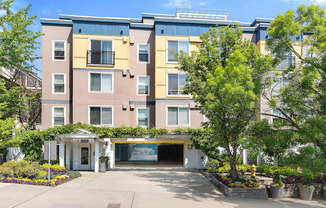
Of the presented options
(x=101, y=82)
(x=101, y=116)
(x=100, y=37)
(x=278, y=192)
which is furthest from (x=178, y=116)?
(x=278, y=192)

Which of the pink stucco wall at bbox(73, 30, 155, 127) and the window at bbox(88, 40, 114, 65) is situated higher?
the window at bbox(88, 40, 114, 65)

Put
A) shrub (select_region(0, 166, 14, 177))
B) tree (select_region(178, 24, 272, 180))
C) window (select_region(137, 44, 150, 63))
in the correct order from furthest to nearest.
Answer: window (select_region(137, 44, 150, 63)) < shrub (select_region(0, 166, 14, 177)) < tree (select_region(178, 24, 272, 180))

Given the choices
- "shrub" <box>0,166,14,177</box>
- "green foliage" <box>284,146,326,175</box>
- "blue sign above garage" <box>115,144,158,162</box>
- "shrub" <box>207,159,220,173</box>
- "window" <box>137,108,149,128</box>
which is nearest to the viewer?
"green foliage" <box>284,146,326,175</box>

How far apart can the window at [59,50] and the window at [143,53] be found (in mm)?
6269

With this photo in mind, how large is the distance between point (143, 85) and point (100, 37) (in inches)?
207

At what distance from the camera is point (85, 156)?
18781 mm

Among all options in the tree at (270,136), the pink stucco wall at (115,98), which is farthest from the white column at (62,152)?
the tree at (270,136)

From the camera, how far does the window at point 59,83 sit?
19.6 metres

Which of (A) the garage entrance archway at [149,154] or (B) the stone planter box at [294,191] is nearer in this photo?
(B) the stone planter box at [294,191]

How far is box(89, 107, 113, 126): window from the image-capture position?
19.0 meters

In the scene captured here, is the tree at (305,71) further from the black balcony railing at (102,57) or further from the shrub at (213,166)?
the black balcony railing at (102,57)

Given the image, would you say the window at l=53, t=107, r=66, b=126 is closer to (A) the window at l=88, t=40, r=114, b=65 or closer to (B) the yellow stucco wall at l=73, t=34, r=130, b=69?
(B) the yellow stucco wall at l=73, t=34, r=130, b=69

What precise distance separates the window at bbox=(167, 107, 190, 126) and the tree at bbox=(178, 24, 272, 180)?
4.74 metres

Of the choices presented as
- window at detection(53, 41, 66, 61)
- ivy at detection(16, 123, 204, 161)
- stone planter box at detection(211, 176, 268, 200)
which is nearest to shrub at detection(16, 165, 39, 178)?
ivy at detection(16, 123, 204, 161)
